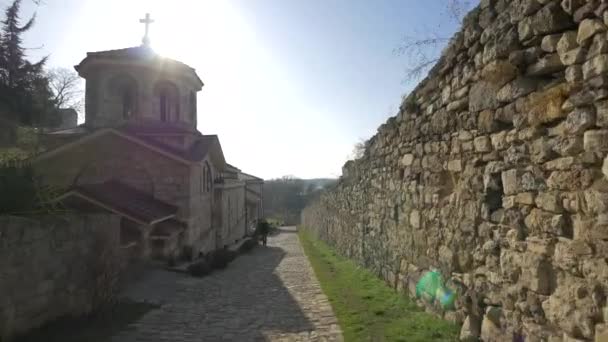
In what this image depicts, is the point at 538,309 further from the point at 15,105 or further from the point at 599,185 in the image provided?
the point at 15,105

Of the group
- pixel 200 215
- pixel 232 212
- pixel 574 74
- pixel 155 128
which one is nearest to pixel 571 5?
pixel 574 74

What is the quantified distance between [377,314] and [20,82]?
28.4 meters

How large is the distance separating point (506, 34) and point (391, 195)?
3843 millimetres

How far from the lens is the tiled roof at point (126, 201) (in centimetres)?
1168

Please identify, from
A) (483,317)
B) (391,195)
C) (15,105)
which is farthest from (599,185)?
(15,105)

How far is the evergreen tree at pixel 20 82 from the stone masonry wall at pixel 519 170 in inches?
1027

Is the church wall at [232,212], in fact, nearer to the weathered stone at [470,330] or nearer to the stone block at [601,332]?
the weathered stone at [470,330]

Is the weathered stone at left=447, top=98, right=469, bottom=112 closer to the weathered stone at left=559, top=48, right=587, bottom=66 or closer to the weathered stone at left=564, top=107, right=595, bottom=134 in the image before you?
the weathered stone at left=559, top=48, right=587, bottom=66

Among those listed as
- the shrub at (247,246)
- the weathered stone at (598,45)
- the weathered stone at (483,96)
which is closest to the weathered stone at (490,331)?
the weathered stone at (483,96)

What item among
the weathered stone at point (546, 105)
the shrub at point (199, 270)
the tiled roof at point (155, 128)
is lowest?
the shrub at point (199, 270)

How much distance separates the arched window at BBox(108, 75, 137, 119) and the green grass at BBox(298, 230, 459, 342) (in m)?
12.9

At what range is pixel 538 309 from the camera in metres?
3.12

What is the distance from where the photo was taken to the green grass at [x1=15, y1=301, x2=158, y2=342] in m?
5.08

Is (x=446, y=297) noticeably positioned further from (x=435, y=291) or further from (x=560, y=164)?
(x=560, y=164)
